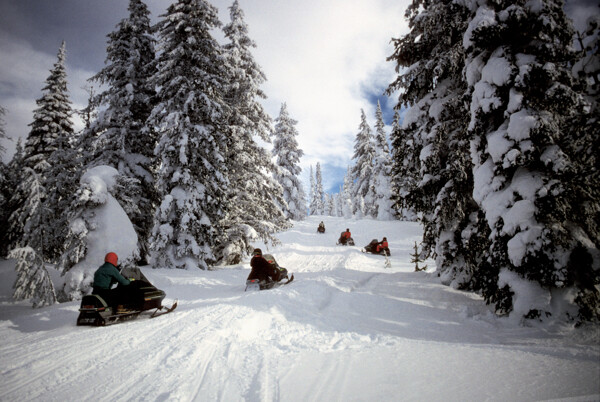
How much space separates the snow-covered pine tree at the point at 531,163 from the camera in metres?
4.75

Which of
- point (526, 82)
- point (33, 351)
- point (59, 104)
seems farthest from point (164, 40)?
point (526, 82)

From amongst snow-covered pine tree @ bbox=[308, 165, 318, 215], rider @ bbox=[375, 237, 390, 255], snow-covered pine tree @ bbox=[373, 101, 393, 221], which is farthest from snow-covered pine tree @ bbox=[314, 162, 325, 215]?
rider @ bbox=[375, 237, 390, 255]

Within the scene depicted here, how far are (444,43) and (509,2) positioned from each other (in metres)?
3.12

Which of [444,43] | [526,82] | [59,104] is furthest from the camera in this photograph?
[59,104]

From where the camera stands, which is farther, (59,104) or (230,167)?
(59,104)

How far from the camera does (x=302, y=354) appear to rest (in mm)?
4086

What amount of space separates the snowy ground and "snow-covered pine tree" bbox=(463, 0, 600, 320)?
31.7 inches

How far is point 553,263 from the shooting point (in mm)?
4746

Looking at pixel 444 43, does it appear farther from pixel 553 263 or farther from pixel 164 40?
pixel 164 40

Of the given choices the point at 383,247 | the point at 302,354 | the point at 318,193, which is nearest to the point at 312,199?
the point at 318,193

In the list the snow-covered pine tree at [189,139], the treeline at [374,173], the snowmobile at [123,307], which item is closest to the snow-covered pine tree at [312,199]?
the treeline at [374,173]

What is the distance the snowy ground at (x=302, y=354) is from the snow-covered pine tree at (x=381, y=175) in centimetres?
2794

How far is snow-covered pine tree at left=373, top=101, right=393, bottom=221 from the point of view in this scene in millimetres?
34219

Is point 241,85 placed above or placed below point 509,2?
above
